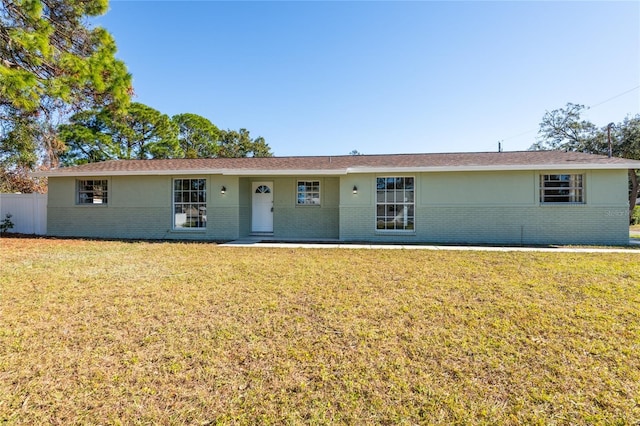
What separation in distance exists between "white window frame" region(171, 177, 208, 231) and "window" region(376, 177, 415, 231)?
7.03m

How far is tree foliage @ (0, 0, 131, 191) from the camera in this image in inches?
285

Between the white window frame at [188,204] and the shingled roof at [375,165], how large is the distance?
2.12 ft

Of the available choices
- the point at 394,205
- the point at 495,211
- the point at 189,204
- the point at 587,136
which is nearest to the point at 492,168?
the point at 495,211

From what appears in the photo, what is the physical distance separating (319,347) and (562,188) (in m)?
11.5

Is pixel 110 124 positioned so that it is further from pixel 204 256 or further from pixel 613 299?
pixel 613 299

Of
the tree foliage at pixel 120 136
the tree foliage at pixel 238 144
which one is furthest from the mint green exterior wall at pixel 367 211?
the tree foliage at pixel 238 144

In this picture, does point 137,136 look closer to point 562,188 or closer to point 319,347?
point 319,347

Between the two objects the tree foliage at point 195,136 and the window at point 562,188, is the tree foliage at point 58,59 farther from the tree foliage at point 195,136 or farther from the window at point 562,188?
the tree foliage at point 195,136

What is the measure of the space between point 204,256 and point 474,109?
15162 millimetres

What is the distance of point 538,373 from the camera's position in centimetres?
275

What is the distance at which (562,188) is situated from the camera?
10500 millimetres

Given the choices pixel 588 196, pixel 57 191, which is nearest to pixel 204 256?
pixel 57 191

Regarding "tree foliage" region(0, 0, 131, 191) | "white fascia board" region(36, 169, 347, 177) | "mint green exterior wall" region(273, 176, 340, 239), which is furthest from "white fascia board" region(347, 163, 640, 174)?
"tree foliage" region(0, 0, 131, 191)

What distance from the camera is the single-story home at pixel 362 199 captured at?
10.3 metres
